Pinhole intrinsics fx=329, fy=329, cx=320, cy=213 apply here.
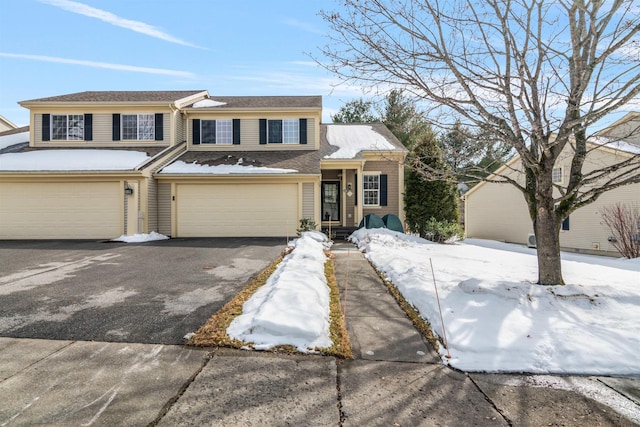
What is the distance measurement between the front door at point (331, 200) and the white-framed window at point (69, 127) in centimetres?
1083

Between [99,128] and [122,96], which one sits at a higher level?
[122,96]

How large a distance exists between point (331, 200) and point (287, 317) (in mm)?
12357

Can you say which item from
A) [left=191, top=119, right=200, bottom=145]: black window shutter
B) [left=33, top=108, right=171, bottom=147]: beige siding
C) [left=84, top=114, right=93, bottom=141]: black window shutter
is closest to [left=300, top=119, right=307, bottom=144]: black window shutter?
[left=191, top=119, right=200, bottom=145]: black window shutter

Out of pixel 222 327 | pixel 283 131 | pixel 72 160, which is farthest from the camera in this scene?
pixel 283 131

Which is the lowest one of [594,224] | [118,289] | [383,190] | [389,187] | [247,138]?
[118,289]

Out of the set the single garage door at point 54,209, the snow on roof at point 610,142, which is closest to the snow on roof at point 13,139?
the single garage door at point 54,209

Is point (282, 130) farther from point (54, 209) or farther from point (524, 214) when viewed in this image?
point (524, 214)

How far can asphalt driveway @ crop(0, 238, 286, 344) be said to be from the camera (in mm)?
3477

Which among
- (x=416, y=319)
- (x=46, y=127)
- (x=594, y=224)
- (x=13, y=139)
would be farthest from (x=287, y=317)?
(x=13, y=139)

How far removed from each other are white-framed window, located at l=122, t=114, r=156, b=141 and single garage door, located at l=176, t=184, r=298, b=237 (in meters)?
3.38

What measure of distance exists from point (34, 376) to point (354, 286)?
13.7 feet

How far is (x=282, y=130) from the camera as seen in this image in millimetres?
14844

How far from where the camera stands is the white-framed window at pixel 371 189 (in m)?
15.3

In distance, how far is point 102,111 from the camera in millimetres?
14055
